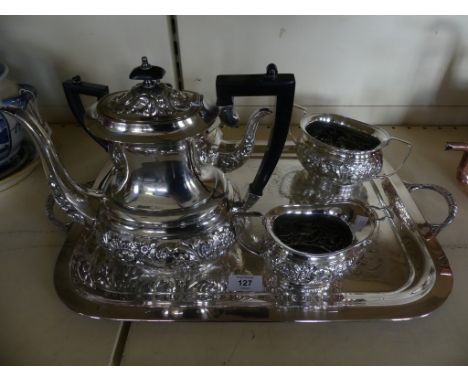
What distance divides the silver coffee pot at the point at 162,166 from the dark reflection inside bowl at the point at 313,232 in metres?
0.06

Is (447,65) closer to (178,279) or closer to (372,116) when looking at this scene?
(372,116)

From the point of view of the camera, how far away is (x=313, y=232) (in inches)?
18.2

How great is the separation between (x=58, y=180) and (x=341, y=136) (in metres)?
0.43

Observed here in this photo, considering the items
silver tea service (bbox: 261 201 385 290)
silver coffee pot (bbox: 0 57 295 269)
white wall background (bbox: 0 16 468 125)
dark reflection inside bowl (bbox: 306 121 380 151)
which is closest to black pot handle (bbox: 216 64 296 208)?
silver coffee pot (bbox: 0 57 295 269)

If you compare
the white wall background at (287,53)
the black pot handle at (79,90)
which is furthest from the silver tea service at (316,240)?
the white wall background at (287,53)

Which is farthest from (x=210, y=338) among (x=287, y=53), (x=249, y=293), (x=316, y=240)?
(x=287, y=53)

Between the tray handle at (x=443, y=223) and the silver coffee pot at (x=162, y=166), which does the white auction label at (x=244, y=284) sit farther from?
the tray handle at (x=443, y=223)

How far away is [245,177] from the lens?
63 cm

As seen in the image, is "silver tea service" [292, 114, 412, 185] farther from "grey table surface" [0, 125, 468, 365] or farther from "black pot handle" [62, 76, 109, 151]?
"black pot handle" [62, 76, 109, 151]

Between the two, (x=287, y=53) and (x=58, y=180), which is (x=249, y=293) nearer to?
(x=58, y=180)

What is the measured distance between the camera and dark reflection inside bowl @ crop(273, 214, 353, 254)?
1.45 feet

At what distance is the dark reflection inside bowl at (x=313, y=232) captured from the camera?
443mm

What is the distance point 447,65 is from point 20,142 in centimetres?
78

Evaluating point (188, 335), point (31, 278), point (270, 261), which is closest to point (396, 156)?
point (270, 261)
